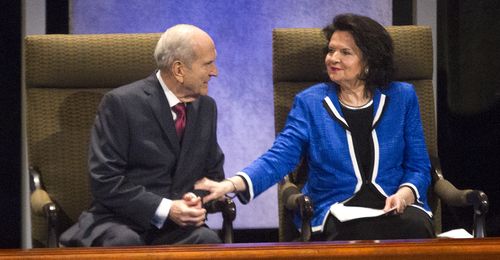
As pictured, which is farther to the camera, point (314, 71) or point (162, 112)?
point (314, 71)

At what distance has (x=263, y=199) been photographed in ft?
14.0

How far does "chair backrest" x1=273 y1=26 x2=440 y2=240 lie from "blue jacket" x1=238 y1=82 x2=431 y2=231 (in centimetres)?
15

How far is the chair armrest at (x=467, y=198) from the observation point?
3078 millimetres

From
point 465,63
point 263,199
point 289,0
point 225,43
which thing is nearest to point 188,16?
point 225,43

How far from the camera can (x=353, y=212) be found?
3.13m

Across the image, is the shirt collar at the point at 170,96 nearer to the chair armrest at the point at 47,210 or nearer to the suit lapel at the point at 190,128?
the suit lapel at the point at 190,128

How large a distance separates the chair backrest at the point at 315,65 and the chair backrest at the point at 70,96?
48cm

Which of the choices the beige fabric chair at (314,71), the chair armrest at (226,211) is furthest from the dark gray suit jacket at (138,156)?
the beige fabric chair at (314,71)

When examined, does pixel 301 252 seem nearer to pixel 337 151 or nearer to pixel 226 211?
pixel 226 211

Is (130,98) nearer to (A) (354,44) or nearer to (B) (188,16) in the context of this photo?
(A) (354,44)

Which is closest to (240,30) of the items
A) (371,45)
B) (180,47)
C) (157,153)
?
(371,45)

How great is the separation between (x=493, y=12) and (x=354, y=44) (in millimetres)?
1053

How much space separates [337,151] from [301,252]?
5.59 feet

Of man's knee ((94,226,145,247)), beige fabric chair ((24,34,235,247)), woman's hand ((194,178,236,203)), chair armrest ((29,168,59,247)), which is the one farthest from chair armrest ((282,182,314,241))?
chair armrest ((29,168,59,247))
